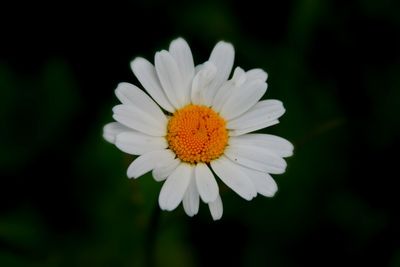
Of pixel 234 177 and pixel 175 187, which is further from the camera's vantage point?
pixel 234 177

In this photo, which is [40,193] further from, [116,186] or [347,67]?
[347,67]

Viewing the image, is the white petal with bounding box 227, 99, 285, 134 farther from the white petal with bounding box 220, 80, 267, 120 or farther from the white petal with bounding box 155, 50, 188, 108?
the white petal with bounding box 155, 50, 188, 108

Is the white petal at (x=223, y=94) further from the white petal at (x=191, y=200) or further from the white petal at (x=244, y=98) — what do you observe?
the white petal at (x=191, y=200)

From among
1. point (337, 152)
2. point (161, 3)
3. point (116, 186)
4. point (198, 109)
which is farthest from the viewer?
point (161, 3)

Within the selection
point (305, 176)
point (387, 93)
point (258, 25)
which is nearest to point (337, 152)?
point (305, 176)

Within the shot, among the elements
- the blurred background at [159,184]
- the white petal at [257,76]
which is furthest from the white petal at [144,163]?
the blurred background at [159,184]

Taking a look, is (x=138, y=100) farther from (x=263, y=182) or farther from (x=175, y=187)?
(x=263, y=182)

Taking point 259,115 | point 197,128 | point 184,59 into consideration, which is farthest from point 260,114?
point 184,59
